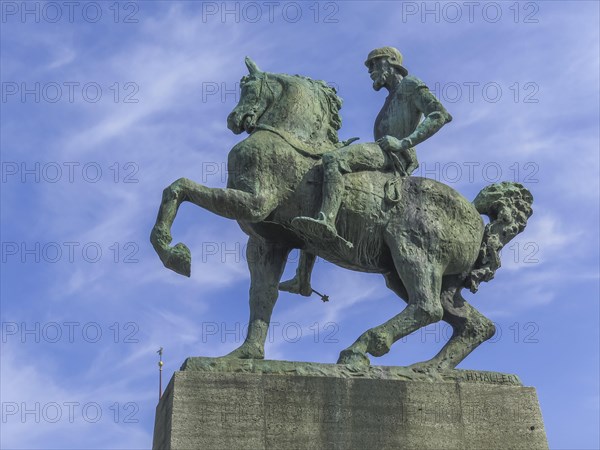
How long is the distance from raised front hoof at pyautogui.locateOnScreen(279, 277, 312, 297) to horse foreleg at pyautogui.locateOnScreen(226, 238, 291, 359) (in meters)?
0.34

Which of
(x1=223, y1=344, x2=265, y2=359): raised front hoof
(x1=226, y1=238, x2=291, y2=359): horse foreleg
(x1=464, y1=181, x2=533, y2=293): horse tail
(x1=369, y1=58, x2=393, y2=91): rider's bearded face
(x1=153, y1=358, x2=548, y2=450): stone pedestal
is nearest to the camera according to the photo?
(x1=153, y1=358, x2=548, y2=450): stone pedestal

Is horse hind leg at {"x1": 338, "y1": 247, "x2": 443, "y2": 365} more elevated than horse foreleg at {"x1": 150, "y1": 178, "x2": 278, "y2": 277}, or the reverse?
horse foreleg at {"x1": 150, "y1": 178, "x2": 278, "y2": 277}

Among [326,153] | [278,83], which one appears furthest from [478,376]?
[278,83]

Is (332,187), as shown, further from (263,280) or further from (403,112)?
(403,112)

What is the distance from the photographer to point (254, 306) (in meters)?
14.5

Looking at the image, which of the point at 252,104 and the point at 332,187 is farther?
the point at 252,104

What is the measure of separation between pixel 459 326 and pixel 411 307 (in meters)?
0.81

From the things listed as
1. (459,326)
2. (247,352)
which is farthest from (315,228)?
(459,326)

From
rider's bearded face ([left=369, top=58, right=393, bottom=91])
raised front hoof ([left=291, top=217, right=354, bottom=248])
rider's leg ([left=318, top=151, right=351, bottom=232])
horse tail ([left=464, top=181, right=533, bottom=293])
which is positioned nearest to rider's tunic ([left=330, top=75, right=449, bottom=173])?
rider's bearded face ([left=369, top=58, right=393, bottom=91])

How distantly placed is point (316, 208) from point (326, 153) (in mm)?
618

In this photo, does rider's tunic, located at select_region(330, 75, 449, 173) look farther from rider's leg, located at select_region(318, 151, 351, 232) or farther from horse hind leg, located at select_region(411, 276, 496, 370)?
horse hind leg, located at select_region(411, 276, 496, 370)

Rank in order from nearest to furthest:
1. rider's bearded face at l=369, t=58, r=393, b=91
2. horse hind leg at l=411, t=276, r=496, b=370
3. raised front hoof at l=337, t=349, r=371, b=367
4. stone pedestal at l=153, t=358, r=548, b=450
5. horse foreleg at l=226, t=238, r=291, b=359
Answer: stone pedestal at l=153, t=358, r=548, b=450 < raised front hoof at l=337, t=349, r=371, b=367 < horse foreleg at l=226, t=238, r=291, b=359 < horse hind leg at l=411, t=276, r=496, b=370 < rider's bearded face at l=369, t=58, r=393, b=91

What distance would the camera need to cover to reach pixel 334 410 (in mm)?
13273

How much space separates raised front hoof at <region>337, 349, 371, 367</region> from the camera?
13734 mm
